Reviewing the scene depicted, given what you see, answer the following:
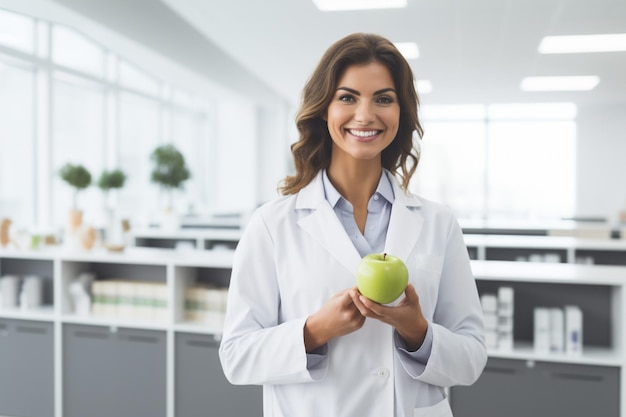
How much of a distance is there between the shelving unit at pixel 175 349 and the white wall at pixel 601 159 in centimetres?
1069

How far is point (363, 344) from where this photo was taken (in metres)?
1.29

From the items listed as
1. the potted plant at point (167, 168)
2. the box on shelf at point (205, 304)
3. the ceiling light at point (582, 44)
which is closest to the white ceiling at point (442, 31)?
the ceiling light at point (582, 44)

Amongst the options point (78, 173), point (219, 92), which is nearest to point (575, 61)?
point (219, 92)

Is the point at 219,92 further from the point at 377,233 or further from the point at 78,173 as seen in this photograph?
the point at 377,233

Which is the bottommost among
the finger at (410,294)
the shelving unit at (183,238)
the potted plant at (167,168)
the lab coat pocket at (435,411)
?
the lab coat pocket at (435,411)

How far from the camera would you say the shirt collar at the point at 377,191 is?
1402 millimetres

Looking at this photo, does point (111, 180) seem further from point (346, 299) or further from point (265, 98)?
point (265, 98)

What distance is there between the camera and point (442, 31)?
257 inches

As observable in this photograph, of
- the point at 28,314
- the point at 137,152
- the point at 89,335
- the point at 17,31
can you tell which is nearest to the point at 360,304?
the point at 89,335

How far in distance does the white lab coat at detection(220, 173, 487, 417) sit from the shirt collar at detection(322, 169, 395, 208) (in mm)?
30

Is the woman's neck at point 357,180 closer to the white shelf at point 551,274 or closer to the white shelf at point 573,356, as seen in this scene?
the white shelf at point 551,274

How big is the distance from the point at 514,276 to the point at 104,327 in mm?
2342

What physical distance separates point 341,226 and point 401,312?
289 mm

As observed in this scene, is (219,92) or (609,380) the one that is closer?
(609,380)
